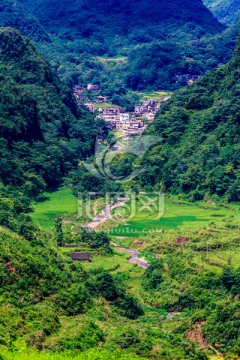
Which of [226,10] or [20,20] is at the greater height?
[226,10]

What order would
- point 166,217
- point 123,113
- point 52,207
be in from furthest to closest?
point 123,113
point 52,207
point 166,217

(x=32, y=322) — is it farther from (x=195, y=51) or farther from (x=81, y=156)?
(x=195, y=51)

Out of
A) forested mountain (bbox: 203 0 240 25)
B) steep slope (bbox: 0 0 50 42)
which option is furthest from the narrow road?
forested mountain (bbox: 203 0 240 25)

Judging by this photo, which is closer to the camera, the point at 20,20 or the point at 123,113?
the point at 123,113

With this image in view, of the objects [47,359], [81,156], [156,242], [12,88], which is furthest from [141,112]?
[47,359]

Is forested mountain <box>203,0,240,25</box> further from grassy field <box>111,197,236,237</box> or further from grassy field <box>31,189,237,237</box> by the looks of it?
grassy field <box>111,197,236,237</box>

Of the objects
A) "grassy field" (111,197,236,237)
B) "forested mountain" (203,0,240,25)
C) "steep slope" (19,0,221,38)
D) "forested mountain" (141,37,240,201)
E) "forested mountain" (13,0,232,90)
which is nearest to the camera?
"grassy field" (111,197,236,237)

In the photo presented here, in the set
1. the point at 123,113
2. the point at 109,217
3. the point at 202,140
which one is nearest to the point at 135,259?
the point at 109,217

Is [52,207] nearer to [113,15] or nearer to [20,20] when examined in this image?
[20,20]
